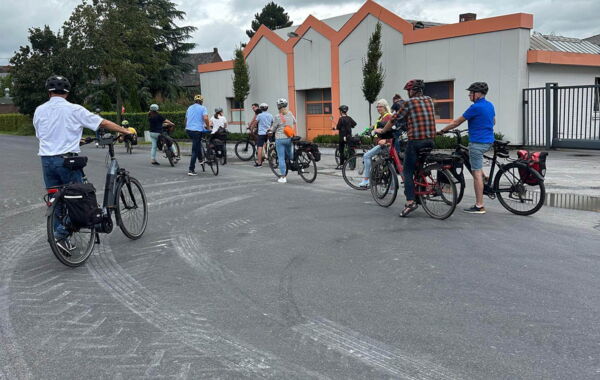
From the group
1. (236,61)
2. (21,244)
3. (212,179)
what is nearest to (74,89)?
(236,61)

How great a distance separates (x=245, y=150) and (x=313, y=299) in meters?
13.7

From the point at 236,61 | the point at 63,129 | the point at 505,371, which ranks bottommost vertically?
the point at 505,371

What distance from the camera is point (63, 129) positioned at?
19.7 ft

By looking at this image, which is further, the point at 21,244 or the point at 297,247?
the point at 21,244

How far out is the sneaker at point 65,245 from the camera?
5662 mm

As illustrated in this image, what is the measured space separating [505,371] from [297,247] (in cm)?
344

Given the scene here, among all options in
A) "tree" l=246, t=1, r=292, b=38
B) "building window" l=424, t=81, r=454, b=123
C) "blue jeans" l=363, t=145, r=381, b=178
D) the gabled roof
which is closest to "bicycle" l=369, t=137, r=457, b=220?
"blue jeans" l=363, t=145, r=381, b=178

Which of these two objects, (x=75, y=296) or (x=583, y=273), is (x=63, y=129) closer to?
(x=75, y=296)

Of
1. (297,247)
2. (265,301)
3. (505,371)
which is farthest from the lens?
(297,247)

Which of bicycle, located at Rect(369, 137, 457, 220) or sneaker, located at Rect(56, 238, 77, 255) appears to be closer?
sneaker, located at Rect(56, 238, 77, 255)

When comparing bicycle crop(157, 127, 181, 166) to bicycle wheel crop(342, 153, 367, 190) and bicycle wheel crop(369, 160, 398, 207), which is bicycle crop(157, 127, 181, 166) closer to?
bicycle wheel crop(342, 153, 367, 190)

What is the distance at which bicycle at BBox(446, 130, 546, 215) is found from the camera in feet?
26.2

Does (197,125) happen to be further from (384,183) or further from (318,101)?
(318,101)

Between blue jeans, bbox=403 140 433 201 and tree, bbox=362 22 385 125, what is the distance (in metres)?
13.7
